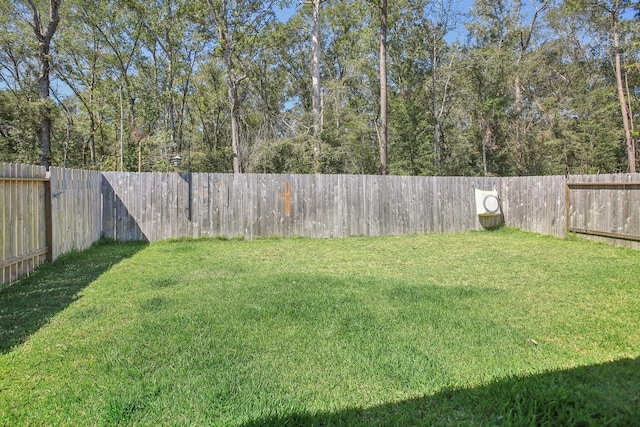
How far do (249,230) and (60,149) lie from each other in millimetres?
16171

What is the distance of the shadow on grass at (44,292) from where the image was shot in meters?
2.74

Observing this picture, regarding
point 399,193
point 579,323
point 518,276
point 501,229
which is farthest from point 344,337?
point 501,229

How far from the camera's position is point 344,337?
258 cm

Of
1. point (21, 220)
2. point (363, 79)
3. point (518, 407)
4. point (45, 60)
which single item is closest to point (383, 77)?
point (363, 79)

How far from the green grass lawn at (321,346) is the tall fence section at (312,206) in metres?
2.00

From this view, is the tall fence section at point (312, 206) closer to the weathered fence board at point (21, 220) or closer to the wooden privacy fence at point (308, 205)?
the wooden privacy fence at point (308, 205)

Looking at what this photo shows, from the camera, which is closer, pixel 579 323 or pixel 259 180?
pixel 579 323

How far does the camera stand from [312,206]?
321 inches

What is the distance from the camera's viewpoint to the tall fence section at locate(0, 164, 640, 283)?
6.25 m

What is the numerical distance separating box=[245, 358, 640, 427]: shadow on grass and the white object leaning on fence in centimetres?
744

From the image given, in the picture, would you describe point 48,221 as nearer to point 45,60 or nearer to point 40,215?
point 40,215

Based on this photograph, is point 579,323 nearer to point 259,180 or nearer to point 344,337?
point 344,337

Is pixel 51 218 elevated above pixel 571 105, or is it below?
below

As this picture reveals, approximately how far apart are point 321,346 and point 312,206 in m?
5.83
